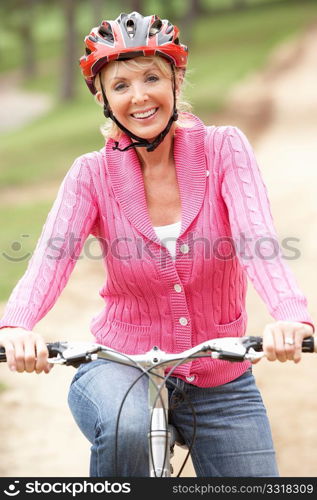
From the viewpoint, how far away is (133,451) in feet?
11.2

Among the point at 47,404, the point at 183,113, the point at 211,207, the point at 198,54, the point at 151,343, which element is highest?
the point at 198,54

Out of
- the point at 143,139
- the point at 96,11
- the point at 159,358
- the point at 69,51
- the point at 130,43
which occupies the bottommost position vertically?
the point at 159,358

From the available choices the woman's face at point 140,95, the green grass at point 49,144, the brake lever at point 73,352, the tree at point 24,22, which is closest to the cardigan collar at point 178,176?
the woman's face at point 140,95

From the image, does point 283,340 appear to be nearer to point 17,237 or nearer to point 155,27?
point 155,27

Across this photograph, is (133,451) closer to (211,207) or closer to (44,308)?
(44,308)

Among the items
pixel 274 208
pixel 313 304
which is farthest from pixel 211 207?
pixel 274 208

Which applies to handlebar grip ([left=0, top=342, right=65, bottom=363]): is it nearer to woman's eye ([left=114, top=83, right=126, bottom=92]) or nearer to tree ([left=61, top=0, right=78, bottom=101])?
woman's eye ([left=114, top=83, right=126, bottom=92])

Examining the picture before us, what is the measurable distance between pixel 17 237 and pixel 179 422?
1045 cm

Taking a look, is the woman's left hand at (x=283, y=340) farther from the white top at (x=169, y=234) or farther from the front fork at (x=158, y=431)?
the white top at (x=169, y=234)

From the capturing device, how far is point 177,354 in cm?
339

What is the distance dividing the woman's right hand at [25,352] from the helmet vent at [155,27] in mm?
1322

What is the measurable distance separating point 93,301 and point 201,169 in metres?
6.79

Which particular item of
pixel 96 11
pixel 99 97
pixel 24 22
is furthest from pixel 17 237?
pixel 24 22

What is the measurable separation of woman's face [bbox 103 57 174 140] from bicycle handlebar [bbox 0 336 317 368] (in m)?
0.93
